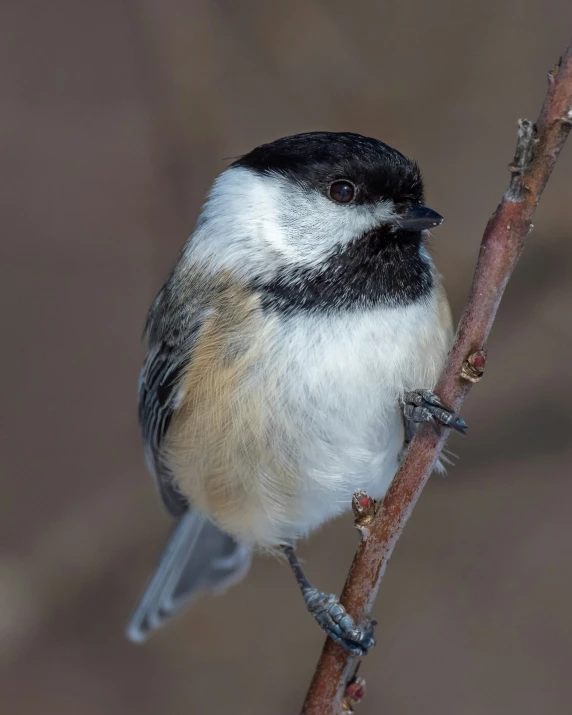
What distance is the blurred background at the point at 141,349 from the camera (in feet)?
8.94

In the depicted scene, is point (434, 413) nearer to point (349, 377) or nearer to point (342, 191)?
point (349, 377)

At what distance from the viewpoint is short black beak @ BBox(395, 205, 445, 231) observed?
5.91 ft

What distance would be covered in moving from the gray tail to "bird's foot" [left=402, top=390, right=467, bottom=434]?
1177mm

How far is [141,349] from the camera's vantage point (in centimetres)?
376

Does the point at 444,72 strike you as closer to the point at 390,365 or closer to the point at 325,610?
the point at 390,365

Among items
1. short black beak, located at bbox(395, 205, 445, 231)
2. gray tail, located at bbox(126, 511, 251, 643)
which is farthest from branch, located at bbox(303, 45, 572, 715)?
gray tail, located at bbox(126, 511, 251, 643)

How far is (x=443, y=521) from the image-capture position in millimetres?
3373

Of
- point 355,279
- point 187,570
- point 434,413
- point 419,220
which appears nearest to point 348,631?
point 434,413

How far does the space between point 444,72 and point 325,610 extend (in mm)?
2179

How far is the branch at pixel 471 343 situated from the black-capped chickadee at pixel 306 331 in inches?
3.7

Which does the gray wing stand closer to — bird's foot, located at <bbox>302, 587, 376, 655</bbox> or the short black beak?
the short black beak

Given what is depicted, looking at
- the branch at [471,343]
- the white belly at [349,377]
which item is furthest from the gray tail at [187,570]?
the branch at [471,343]

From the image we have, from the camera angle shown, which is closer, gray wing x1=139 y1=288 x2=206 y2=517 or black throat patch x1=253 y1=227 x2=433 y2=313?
black throat patch x1=253 y1=227 x2=433 y2=313

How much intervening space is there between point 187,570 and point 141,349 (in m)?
1.25
